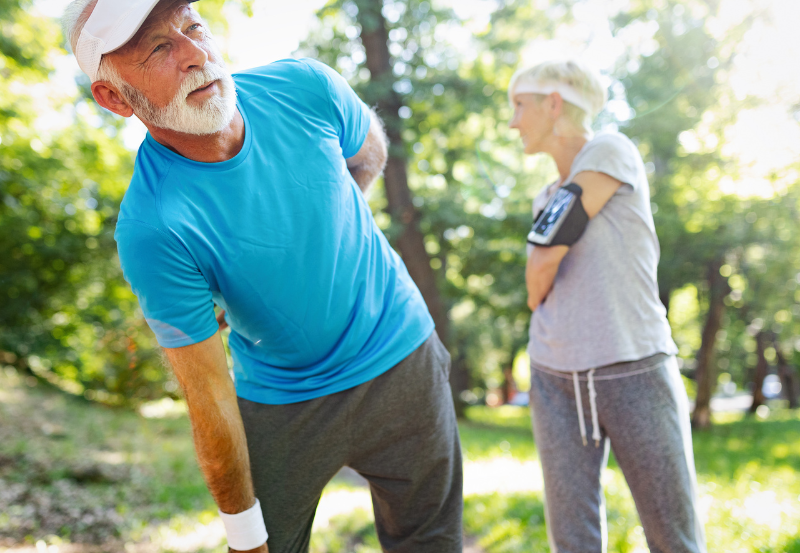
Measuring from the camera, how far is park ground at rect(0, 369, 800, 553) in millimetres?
3902

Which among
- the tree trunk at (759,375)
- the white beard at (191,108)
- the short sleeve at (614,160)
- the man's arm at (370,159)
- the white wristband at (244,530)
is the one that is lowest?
the tree trunk at (759,375)

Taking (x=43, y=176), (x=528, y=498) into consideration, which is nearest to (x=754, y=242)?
(x=528, y=498)

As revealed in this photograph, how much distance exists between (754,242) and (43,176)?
41.3ft

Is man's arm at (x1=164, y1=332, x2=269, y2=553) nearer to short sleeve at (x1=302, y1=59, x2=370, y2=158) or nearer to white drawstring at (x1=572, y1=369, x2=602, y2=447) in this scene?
short sleeve at (x1=302, y1=59, x2=370, y2=158)

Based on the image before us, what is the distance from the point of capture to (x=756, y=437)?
12375mm

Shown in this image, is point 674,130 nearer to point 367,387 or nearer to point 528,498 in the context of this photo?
point 528,498

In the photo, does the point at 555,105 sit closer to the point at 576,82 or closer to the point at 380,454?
the point at 576,82

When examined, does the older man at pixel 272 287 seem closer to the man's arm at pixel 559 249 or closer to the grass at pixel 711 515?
the man's arm at pixel 559 249

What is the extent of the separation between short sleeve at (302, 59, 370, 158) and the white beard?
14.6 inches

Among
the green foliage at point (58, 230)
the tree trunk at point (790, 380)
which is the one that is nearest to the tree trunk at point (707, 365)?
the green foliage at point (58, 230)

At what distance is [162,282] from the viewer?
4.81 feet

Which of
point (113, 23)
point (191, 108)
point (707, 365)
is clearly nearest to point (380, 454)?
point (191, 108)

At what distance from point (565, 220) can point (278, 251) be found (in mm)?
1106

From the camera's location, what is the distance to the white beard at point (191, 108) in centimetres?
156
